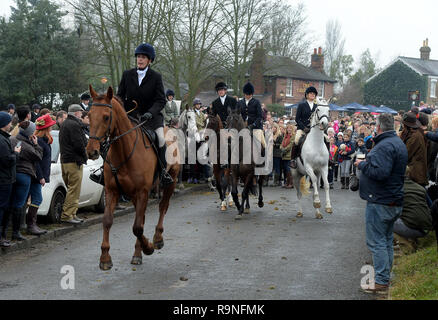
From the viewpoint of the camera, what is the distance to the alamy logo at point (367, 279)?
7443 millimetres

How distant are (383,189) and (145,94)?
166 inches

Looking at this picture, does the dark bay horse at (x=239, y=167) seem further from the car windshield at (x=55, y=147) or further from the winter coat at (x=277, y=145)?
the winter coat at (x=277, y=145)

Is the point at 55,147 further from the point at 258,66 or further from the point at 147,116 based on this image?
the point at 258,66

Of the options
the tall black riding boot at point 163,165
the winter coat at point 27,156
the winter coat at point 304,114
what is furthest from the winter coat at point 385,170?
the winter coat at point 304,114

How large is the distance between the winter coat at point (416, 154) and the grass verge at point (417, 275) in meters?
1.19

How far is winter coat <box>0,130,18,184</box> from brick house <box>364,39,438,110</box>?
63216 millimetres

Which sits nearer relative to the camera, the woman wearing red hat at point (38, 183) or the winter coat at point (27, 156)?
the winter coat at point (27, 156)

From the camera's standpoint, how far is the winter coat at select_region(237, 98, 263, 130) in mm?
14688

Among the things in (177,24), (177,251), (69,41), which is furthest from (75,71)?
(177,251)

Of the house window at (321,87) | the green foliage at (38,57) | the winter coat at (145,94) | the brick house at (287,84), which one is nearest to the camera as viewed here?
the winter coat at (145,94)

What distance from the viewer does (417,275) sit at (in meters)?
7.50

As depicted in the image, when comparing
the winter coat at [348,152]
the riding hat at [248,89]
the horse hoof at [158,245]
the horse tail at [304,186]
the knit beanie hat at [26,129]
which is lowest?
the horse hoof at [158,245]
